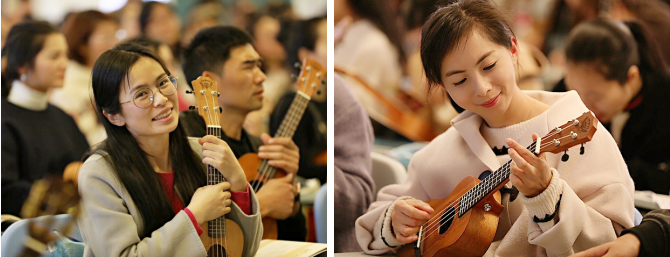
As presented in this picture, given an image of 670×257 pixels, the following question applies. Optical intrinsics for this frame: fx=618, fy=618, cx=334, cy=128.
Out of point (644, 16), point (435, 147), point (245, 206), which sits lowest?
point (245, 206)

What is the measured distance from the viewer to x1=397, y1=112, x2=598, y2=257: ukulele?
1.66 metres

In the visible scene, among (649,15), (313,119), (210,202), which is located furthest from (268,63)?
(649,15)

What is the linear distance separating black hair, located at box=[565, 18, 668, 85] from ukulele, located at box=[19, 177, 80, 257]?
177 centimetres

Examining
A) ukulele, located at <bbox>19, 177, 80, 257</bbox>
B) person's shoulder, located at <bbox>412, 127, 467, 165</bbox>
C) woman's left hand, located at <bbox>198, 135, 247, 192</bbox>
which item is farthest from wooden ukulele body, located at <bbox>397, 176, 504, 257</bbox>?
ukulele, located at <bbox>19, 177, 80, 257</bbox>

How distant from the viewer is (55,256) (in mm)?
2104

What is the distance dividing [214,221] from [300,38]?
791 millimetres

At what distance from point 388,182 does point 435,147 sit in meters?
0.24

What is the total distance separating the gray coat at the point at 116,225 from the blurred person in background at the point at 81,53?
412mm

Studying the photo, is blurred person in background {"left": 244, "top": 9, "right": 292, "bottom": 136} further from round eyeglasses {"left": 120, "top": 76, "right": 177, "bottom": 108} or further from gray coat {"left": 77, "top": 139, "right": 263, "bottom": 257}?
gray coat {"left": 77, "top": 139, "right": 263, "bottom": 257}

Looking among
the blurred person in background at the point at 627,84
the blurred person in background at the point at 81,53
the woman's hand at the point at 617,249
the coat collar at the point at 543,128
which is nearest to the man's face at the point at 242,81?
the blurred person in background at the point at 81,53

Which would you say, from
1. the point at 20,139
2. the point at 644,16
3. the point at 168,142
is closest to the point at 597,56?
the point at 644,16

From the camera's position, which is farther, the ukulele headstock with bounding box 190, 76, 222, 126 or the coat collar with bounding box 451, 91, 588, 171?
the ukulele headstock with bounding box 190, 76, 222, 126

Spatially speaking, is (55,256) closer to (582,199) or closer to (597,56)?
(582,199)

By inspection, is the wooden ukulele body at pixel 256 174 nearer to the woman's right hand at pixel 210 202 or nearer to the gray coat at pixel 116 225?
the woman's right hand at pixel 210 202
